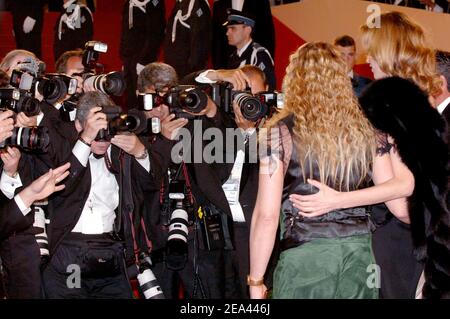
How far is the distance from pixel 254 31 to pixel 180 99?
3492 millimetres

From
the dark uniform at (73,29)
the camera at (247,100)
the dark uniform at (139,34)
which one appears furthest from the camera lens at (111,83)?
the dark uniform at (73,29)

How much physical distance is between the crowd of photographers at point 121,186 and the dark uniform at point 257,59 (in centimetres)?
215

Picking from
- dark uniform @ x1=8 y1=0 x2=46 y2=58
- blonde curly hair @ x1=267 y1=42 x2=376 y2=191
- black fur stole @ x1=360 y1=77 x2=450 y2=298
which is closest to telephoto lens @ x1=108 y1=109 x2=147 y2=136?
blonde curly hair @ x1=267 y1=42 x2=376 y2=191

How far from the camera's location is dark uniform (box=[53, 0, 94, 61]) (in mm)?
7598

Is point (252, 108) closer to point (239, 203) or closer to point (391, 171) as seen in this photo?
point (239, 203)

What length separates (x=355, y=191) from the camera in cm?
313

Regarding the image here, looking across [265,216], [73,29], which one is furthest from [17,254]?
[73,29]

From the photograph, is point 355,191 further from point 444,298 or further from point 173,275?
point 173,275

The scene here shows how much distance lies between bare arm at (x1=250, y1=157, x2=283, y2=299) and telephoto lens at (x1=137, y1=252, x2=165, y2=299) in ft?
2.67

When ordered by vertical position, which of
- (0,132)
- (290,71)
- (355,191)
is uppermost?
(290,71)

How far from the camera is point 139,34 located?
742cm

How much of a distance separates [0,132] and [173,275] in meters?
1.39

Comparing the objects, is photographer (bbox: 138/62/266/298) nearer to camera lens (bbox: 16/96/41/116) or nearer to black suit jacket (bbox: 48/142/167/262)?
black suit jacket (bbox: 48/142/167/262)
